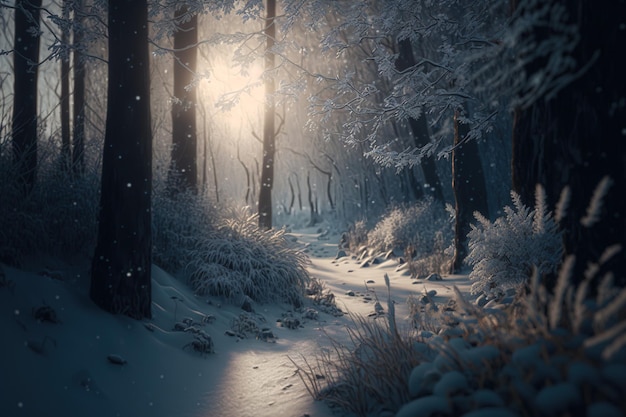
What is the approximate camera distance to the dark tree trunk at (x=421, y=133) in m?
12.2

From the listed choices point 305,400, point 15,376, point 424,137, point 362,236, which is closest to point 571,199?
point 305,400

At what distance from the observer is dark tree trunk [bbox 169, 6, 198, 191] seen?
9039 millimetres

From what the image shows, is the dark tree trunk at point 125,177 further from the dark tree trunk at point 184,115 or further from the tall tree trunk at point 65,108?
the dark tree trunk at point 184,115

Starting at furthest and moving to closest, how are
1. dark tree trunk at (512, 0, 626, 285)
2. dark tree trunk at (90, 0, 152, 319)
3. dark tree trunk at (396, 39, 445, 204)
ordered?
dark tree trunk at (396, 39, 445, 204), dark tree trunk at (90, 0, 152, 319), dark tree trunk at (512, 0, 626, 285)

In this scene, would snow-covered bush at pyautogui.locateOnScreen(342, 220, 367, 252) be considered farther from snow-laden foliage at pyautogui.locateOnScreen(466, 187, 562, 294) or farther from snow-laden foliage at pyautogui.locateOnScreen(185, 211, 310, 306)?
snow-laden foliage at pyautogui.locateOnScreen(466, 187, 562, 294)

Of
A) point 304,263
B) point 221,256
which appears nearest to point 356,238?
point 304,263

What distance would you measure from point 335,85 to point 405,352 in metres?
4.56

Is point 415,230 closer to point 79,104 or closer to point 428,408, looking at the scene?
point 79,104

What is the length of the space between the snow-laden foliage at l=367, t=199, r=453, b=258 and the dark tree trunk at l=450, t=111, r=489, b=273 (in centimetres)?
185

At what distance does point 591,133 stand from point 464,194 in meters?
6.83

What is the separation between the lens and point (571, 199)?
3.08 metres

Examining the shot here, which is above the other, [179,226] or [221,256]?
[179,226]

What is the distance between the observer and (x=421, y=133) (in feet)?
43.2

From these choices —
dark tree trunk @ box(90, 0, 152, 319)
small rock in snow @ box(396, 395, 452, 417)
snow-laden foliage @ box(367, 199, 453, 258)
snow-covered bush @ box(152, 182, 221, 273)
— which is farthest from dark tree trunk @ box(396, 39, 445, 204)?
small rock in snow @ box(396, 395, 452, 417)
